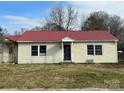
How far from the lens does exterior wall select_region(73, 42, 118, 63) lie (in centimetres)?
3466

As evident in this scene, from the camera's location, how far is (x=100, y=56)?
114 feet

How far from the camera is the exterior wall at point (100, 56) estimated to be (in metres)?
34.7

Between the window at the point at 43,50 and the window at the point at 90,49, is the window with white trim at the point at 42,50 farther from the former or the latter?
the window at the point at 90,49

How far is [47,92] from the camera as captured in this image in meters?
12.0

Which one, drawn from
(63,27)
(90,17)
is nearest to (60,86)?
(63,27)

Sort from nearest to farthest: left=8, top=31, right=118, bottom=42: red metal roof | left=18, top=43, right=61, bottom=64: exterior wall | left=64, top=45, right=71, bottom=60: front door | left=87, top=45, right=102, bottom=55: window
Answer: left=18, top=43, right=61, bottom=64: exterior wall, left=87, top=45, right=102, bottom=55: window, left=64, top=45, right=71, bottom=60: front door, left=8, top=31, right=118, bottom=42: red metal roof

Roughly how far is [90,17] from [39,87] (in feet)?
178

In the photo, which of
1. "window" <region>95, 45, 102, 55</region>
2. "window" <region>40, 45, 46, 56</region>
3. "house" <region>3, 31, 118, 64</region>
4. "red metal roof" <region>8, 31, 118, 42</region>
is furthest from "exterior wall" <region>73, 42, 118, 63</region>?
"window" <region>40, 45, 46, 56</region>

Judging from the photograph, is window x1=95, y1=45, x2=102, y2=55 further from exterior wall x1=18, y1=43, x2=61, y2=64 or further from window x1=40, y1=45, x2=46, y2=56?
window x1=40, y1=45, x2=46, y2=56

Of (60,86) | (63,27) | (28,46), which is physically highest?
(63,27)

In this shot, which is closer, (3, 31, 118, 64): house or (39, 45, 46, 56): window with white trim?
(3, 31, 118, 64): house

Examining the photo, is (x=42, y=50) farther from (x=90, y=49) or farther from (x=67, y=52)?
(x=90, y=49)

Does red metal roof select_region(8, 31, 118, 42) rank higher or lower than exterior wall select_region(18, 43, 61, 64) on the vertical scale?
higher

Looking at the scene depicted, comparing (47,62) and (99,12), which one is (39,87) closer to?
(47,62)
